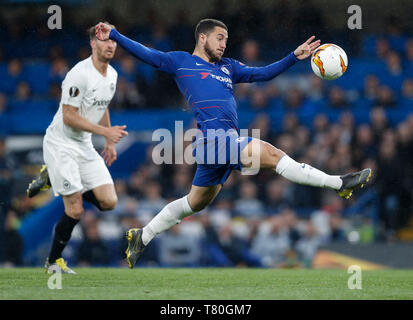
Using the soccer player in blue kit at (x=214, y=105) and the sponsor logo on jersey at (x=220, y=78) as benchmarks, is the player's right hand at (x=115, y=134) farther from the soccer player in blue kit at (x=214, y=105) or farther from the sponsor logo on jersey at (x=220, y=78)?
the sponsor logo on jersey at (x=220, y=78)

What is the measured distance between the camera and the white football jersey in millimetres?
7523

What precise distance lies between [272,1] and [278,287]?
33.7ft

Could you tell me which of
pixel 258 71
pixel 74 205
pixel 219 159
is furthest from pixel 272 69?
pixel 74 205

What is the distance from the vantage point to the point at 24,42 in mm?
16453

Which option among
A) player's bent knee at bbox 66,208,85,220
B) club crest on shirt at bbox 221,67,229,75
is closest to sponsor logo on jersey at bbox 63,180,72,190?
player's bent knee at bbox 66,208,85,220

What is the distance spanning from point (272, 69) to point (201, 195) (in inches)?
56.6

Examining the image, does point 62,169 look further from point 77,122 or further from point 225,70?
point 225,70

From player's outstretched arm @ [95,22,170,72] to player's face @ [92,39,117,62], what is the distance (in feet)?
2.06

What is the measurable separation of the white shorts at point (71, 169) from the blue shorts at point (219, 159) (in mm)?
1310

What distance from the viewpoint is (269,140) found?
12.9 m

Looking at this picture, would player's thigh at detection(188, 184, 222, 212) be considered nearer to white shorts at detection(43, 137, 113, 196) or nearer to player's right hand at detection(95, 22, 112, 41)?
white shorts at detection(43, 137, 113, 196)

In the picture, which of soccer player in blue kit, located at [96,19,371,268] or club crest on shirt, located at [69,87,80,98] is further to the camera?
club crest on shirt, located at [69,87,80,98]

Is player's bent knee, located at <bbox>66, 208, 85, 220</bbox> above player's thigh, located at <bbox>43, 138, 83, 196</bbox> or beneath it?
beneath

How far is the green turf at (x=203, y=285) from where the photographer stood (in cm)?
592
